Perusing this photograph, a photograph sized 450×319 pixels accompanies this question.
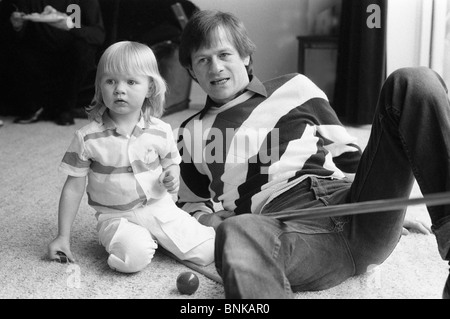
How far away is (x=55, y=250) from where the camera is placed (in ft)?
4.17

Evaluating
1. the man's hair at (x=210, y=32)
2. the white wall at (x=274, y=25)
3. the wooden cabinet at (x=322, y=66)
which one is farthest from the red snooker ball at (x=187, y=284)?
the white wall at (x=274, y=25)

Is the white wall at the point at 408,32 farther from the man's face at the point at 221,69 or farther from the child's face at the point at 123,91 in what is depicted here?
the child's face at the point at 123,91

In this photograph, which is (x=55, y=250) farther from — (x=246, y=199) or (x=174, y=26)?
(x=174, y=26)

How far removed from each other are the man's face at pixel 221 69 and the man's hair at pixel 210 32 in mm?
10

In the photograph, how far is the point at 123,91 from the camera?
1.24 metres

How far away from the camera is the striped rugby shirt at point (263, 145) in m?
1.24

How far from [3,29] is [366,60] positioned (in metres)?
1.90

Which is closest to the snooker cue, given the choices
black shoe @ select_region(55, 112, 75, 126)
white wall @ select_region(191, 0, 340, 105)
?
black shoe @ select_region(55, 112, 75, 126)

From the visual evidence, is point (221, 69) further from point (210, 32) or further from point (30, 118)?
point (30, 118)

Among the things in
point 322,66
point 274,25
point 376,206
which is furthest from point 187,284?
point 274,25

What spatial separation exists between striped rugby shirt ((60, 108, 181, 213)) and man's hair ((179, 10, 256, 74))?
0.21 meters

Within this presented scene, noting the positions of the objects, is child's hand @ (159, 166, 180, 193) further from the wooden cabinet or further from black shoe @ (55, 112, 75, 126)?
the wooden cabinet

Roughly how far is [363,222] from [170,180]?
41 cm

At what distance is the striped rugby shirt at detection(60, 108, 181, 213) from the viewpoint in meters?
1.25
